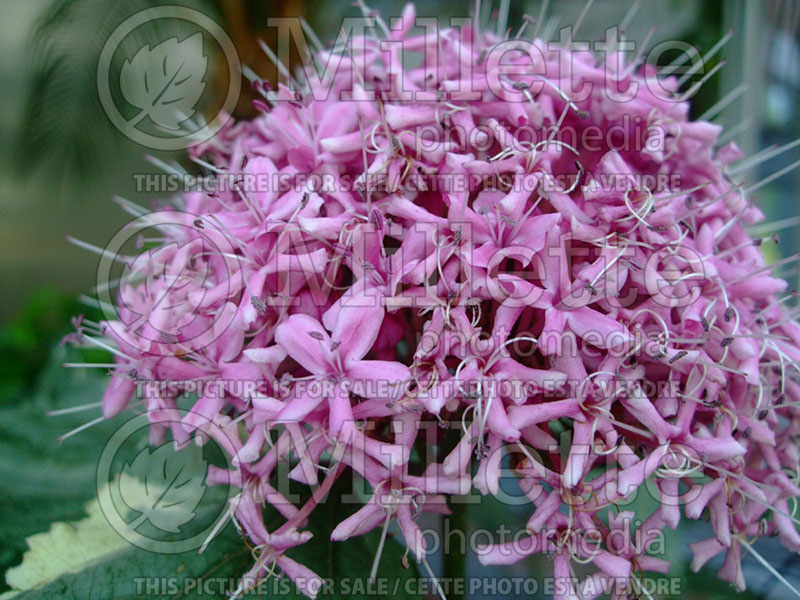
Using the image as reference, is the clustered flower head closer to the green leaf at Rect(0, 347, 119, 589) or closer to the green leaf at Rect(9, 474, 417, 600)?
the green leaf at Rect(9, 474, 417, 600)

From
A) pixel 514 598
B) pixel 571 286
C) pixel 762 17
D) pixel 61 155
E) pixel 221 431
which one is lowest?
pixel 514 598

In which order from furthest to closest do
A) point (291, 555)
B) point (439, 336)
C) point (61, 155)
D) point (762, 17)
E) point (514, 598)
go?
point (61, 155), point (762, 17), point (514, 598), point (291, 555), point (439, 336)

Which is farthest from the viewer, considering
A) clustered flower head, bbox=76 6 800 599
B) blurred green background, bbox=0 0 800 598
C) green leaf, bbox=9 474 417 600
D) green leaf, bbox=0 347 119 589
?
blurred green background, bbox=0 0 800 598

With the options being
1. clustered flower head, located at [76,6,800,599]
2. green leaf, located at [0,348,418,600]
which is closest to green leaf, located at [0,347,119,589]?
green leaf, located at [0,348,418,600]

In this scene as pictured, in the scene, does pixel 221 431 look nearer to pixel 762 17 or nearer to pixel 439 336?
pixel 439 336

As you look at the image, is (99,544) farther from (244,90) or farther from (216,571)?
(244,90)

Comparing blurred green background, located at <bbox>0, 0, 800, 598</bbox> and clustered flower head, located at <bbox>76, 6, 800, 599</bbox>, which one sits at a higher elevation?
blurred green background, located at <bbox>0, 0, 800, 598</bbox>

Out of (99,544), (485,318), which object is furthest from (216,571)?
(485,318)

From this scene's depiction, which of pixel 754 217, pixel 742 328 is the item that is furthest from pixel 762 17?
pixel 742 328
